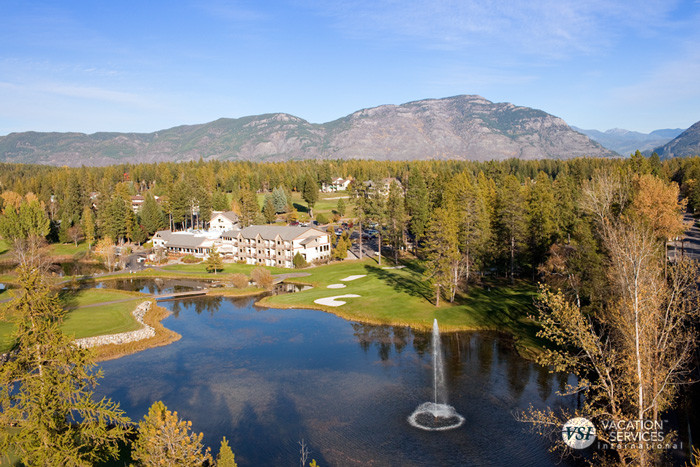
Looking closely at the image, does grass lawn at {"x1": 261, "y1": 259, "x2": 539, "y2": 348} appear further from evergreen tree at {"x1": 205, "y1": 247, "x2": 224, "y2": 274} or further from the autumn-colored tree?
the autumn-colored tree

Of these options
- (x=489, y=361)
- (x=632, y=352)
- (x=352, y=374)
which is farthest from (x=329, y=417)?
A: (x=632, y=352)

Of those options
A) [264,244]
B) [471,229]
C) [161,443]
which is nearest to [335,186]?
[264,244]

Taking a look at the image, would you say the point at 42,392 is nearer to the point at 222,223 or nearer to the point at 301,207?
the point at 222,223

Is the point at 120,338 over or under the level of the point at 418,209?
under

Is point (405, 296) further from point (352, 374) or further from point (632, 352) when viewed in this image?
point (632, 352)

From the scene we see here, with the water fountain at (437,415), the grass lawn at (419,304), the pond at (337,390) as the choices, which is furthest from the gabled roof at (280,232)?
the water fountain at (437,415)

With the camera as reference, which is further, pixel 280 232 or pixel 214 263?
pixel 280 232

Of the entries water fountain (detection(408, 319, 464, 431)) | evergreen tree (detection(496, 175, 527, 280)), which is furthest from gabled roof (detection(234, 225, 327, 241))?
water fountain (detection(408, 319, 464, 431))
